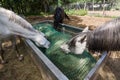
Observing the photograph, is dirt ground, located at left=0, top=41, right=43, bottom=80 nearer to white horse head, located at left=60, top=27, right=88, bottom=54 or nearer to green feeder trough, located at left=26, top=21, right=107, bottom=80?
green feeder trough, located at left=26, top=21, right=107, bottom=80

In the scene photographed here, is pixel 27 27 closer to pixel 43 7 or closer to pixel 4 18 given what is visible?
pixel 4 18

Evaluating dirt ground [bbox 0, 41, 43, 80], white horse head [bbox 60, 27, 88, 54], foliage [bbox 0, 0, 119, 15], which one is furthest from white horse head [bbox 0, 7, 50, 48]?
foliage [bbox 0, 0, 119, 15]

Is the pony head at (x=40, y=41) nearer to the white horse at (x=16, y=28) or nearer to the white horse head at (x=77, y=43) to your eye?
the white horse at (x=16, y=28)

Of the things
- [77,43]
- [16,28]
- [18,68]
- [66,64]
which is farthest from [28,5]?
[77,43]

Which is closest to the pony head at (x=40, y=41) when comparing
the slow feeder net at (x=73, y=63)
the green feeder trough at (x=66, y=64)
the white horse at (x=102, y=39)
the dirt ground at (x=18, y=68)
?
the green feeder trough at (x=66, y=64)

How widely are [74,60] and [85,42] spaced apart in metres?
1.09

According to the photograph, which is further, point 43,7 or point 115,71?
point 43,7

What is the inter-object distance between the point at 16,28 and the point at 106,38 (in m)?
1.90

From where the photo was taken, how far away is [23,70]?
3629mm

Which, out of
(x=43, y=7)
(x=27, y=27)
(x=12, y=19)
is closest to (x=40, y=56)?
(x=27, y=27)

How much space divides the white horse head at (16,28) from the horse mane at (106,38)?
147 centimetres

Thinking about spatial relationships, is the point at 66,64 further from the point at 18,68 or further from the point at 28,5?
the point at 28,5

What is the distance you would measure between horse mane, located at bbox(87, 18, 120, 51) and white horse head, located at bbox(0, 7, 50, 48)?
1.47 meters

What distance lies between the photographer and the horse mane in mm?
1870
